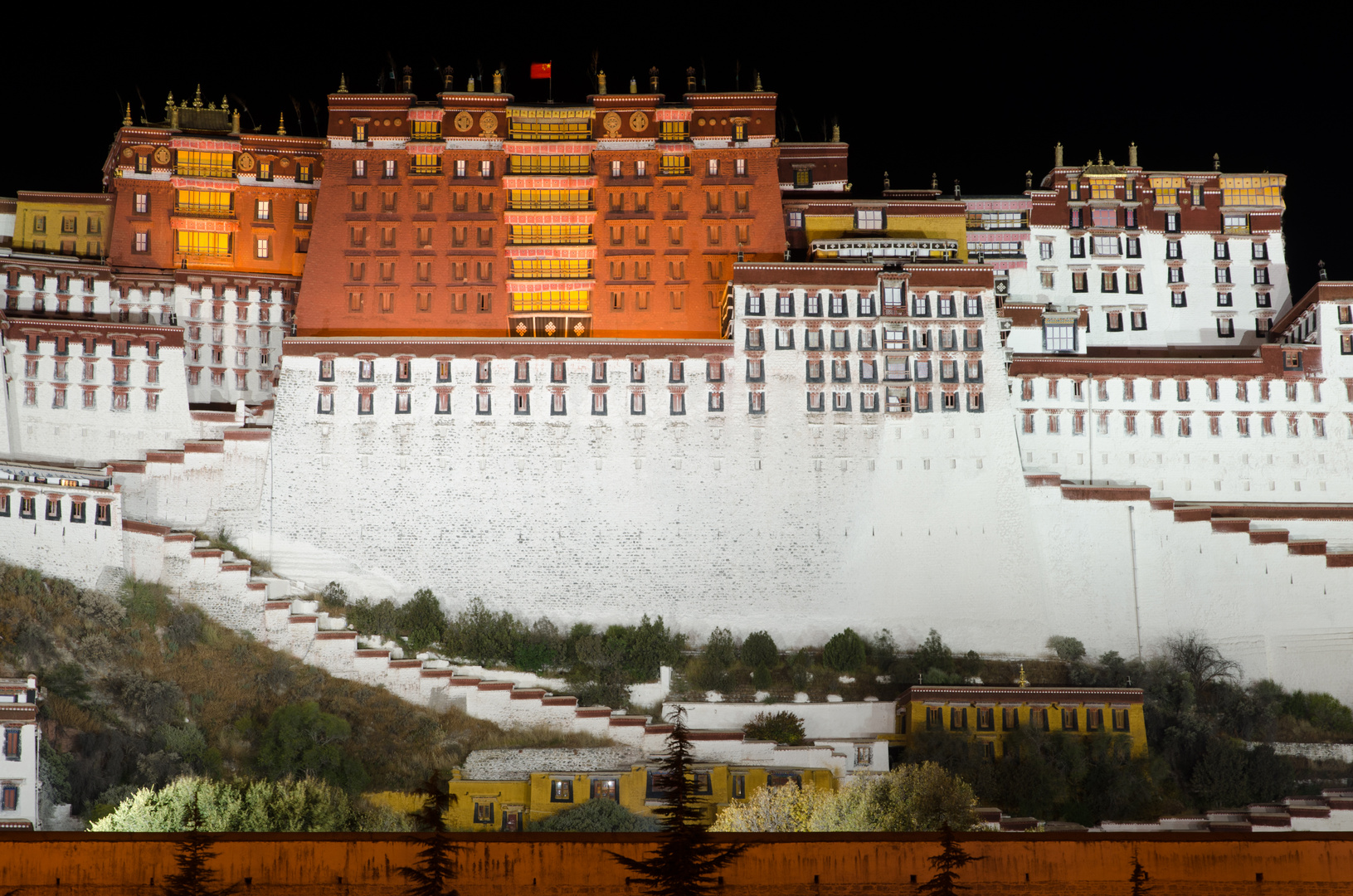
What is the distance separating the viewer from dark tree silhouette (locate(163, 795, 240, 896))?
35.6 metres

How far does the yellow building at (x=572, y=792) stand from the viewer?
52188mm

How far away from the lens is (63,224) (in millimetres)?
77312

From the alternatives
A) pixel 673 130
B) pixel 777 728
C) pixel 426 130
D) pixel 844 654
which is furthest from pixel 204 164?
pixel 777 728

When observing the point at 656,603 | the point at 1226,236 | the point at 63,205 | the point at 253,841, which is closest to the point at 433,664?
the point at 656,603

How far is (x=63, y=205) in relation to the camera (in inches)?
3046

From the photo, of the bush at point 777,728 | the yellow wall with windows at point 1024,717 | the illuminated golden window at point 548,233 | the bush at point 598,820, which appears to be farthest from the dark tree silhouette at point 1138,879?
the illuminated golden window at point 548,233

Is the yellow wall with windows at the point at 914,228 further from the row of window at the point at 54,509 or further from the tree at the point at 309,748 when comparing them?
the row of window at the point at 54,509

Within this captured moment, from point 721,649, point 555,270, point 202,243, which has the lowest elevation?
point 721,649

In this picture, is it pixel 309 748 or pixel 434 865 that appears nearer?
pixel 434 865

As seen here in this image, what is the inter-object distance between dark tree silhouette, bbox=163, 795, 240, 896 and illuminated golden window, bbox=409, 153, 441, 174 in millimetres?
40897

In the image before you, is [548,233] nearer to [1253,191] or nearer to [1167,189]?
[1167,189]

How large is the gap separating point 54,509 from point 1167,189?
52.8 m

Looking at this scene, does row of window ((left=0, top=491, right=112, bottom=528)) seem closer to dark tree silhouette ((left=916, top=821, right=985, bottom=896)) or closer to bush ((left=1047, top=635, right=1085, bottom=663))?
dark tree silhouette ((left=916, top=821, right=985, bottom=896))

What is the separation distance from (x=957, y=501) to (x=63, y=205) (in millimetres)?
43433
